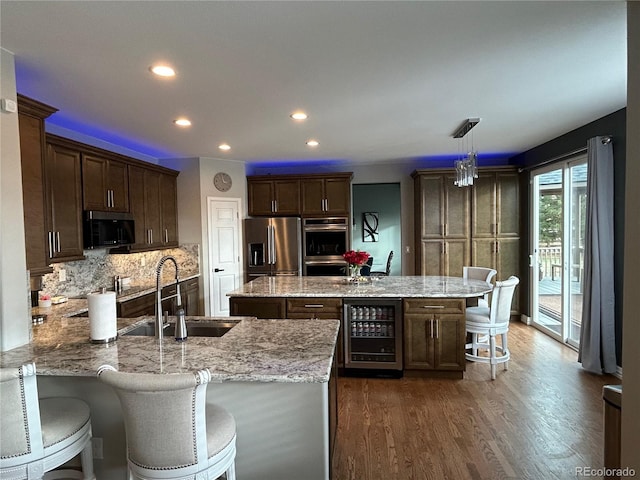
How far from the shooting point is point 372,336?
3727 mm

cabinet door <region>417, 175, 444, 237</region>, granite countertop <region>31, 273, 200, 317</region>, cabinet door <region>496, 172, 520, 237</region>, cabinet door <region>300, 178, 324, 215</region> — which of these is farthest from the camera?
cabinet door <region>300, 178, 324, 215</region>

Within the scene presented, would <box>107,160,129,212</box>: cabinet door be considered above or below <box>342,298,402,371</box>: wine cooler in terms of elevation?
above

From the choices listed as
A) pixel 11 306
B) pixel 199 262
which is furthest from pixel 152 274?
pixel 11 306

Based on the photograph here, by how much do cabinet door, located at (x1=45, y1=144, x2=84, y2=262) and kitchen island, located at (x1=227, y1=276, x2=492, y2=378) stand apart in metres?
1.50

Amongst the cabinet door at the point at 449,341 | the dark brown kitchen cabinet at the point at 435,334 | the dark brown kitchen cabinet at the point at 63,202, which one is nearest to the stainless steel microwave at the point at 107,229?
the dark brown kitchen cabinet at the point at 63,202

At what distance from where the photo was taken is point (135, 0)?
1.70 meters

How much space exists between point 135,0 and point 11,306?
1715mm

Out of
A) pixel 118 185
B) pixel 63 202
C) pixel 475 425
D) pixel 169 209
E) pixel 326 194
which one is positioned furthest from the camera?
pixel 326 194

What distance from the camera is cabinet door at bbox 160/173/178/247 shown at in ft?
17.0

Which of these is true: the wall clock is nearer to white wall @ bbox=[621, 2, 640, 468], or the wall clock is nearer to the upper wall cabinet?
the upper wall cabinet

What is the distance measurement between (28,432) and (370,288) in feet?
9.55

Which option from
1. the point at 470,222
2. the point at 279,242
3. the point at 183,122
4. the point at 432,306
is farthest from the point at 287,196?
the point at 432,306

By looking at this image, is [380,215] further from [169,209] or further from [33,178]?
[33,178]

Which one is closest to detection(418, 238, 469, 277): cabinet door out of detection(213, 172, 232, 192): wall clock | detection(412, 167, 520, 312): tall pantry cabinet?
detection(412, 167, 520, 312): tall pantry cabinet
